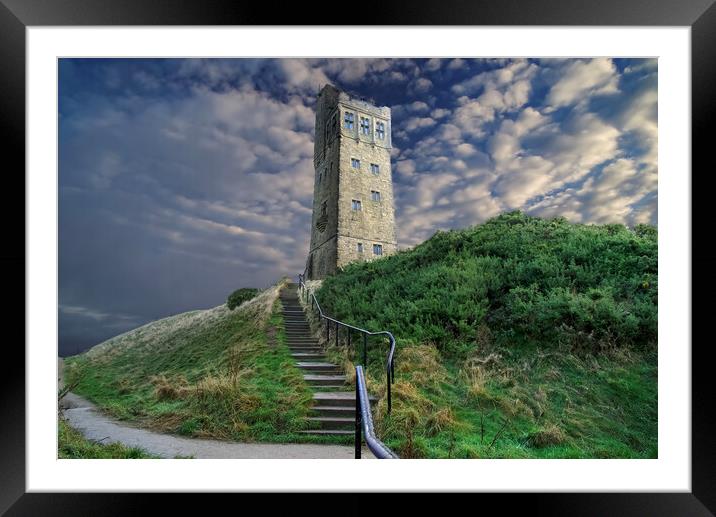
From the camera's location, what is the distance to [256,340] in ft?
33.0

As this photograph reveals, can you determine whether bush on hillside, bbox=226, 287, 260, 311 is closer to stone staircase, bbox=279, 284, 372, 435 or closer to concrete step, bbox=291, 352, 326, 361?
stone staircase, bbox=279, 284, 372, 435

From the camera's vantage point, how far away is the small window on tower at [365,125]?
21.1m

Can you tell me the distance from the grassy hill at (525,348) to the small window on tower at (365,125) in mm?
12347

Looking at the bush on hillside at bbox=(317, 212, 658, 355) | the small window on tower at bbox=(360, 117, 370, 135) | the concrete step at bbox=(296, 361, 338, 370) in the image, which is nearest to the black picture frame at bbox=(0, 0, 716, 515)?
the bush on hillside at bbox=(317, 212, 658, 355)

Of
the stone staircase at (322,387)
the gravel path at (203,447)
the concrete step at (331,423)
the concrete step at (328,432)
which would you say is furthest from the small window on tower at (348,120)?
the concrete step at (328,432)

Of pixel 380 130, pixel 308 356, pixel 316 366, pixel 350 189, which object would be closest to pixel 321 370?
pixel 316 366

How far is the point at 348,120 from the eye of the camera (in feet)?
68.1

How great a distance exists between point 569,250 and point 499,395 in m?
4.52

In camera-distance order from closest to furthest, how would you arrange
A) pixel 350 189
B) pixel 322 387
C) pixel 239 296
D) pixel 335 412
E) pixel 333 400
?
pixel 335 412 < pixel 333 400 < pixel 322 387 < pixel 239 296 < pixel 350 189

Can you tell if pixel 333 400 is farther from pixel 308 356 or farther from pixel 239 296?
pixel 239 296

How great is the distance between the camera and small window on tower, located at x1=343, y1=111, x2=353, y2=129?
20.6 m

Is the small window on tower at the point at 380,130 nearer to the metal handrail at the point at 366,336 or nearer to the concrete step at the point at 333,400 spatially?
the metal handrail at the point at 366,336

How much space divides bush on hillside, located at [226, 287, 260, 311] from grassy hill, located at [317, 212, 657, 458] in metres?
7.15
